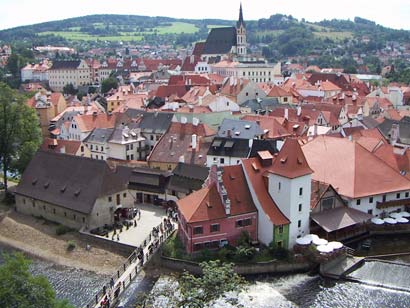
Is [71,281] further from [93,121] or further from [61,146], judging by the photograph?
[93,121]

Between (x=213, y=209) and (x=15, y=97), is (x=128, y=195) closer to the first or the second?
(x=213, y=209)

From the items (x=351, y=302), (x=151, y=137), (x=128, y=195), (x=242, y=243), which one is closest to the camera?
(x=351, y=302)

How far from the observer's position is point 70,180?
56.5 metres

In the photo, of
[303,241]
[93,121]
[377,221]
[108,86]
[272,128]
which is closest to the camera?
[303,241]

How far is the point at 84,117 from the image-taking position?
84750 mm

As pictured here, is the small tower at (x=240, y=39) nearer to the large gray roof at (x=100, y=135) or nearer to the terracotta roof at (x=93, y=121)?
the terracotta roof at (x=93, y=121)

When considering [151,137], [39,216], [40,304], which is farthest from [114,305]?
[151,137]

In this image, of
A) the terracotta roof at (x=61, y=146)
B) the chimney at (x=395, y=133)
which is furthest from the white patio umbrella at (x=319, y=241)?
the terracotta roof at (x=61, y=146)

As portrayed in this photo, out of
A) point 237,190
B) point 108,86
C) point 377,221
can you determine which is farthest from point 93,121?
point 108,86

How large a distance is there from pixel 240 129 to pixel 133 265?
3017 cm

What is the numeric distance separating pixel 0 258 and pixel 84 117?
37.8 meters

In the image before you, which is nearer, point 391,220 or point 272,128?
point 391,220

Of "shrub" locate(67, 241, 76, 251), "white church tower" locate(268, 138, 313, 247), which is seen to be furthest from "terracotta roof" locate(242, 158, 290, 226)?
"shrub" locate(67, 241, 76, 251)

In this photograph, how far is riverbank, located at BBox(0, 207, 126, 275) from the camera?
1863 inches
